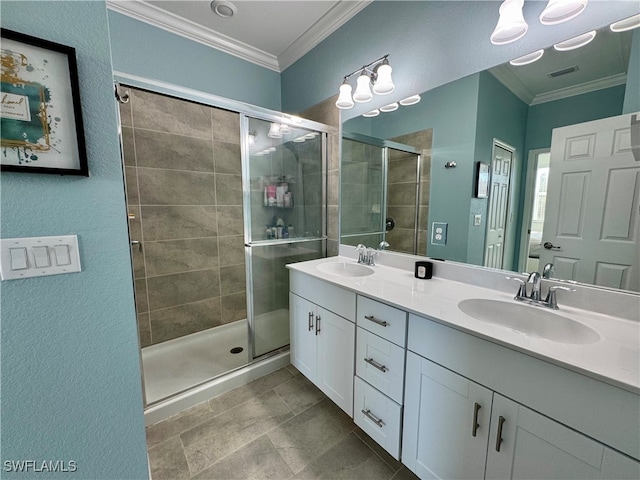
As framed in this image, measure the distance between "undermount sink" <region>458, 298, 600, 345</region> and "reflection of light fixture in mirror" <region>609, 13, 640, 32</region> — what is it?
1.08 meters

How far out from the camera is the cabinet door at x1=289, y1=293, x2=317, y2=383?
5.22 ft

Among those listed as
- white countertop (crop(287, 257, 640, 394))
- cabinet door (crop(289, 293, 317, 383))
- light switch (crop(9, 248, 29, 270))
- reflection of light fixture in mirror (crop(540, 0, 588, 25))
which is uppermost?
reflection of light fixture in mirror (crop(540, 0, 588, 25))

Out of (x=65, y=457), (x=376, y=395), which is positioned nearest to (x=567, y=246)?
(x=376, y=395)

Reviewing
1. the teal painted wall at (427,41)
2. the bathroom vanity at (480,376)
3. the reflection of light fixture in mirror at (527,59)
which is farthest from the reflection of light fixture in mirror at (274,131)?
the reflection of light fixture in mirror at (527,59)

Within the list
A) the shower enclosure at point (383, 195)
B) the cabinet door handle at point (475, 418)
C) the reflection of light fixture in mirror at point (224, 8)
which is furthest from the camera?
the reflection of light fixture in mirror at point (224, 8)

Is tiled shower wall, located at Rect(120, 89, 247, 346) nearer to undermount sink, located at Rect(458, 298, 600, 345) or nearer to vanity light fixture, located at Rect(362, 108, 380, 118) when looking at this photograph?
vanity light fixture, located at Rect(362, 108, 380, 118)

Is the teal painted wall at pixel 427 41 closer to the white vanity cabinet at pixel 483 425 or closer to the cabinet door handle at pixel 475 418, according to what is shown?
the white vanity cabinet at pixel 483 425

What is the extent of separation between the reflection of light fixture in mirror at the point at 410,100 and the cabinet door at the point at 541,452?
1.54 m

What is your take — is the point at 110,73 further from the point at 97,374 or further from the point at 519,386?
the point at 519,386

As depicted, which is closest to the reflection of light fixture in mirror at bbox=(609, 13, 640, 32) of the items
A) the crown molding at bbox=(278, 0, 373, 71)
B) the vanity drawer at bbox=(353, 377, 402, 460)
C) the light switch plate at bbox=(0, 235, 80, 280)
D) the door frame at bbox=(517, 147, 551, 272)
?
the door frame at bbox=(517, 147, 551, 272)

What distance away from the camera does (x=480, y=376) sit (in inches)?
32.7

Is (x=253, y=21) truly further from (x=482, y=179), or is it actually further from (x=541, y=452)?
(x=541, y=452)

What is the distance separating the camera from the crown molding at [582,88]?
36.9 inches

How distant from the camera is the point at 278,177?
2.10 m
